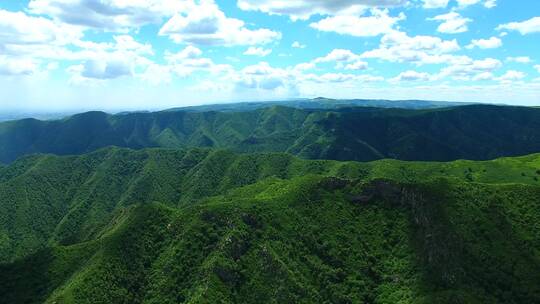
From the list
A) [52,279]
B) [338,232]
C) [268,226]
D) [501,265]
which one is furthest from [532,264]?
[52,279]

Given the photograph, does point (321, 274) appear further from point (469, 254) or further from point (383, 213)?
point (469, 254)

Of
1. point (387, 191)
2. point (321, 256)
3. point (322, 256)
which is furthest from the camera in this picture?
point (387, 191)

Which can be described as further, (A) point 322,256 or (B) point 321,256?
(B) point 321,256

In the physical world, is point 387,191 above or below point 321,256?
above

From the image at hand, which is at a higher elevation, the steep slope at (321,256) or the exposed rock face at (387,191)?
the exposed rock face at (387,191)

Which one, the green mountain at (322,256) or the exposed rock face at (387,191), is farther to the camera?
the exposed rock face at (387,191)

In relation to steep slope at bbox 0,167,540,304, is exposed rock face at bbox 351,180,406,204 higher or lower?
higher

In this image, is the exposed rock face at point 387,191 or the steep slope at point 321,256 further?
the exposed rock face at point 387,191

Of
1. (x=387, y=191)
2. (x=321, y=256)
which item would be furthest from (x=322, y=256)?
(x=387, y=191)

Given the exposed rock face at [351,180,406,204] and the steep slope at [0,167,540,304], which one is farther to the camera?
the exposed rock face at [351,180,406,204]

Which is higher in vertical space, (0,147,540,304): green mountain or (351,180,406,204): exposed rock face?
(351,180,406,204): exposed rock face

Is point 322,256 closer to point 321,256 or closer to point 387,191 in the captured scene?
point 321,256
